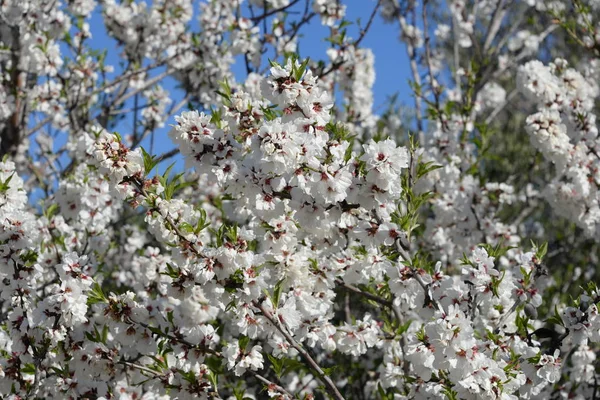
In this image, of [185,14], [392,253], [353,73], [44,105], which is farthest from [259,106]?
[185,14]

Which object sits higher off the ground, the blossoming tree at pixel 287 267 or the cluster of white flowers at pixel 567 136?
the cluster of white flowers at pixel 567 136

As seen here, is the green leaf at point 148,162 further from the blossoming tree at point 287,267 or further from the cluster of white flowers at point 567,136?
the cluster of white flowers at point 567,136

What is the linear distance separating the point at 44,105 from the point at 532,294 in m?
4.89

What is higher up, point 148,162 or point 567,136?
point 567,136

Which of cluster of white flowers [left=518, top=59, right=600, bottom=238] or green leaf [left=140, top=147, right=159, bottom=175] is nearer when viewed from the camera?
green leaf [left=140, top=147, right=159, bottom=175]

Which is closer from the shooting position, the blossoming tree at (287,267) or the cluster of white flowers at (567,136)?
the blossoming tree at (287,267)

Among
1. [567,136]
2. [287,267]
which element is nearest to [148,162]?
[287,267]

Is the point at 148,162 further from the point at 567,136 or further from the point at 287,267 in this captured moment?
the point at 567,136

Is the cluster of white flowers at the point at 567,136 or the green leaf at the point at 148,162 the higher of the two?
the cluster of white flowers at the point at 567,136

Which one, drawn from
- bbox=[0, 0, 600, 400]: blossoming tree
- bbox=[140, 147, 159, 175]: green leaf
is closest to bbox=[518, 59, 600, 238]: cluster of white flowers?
bbox=[0, 0, 600, 400]: blossoming tree

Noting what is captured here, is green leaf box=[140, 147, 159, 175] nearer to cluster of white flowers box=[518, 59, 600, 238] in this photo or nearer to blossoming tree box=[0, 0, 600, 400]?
blossoming tree box=[0, 0, 600, 400]

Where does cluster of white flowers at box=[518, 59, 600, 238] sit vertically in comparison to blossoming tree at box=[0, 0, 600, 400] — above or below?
above

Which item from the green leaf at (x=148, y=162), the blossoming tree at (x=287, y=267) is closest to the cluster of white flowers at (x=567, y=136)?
the blossoming tree at (x=287, y=267)

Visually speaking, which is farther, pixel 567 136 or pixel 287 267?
pixel 567 136
